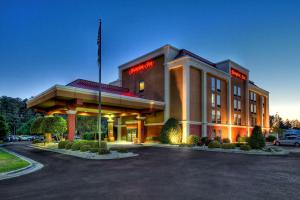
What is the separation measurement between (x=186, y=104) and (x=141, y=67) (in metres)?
12.9

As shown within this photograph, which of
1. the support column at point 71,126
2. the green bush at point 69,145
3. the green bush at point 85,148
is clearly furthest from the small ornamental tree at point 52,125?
the green bush at point 85,148

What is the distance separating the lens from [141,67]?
42625 millimetres

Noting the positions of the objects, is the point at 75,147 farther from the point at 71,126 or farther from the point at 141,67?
the point at 141,67

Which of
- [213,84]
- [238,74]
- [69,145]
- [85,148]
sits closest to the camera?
[85,148]

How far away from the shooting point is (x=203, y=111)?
125 feet

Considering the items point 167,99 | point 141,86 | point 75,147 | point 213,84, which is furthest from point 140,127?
point 75,147

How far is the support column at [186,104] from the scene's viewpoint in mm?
34625

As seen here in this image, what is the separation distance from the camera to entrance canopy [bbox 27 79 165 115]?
81.9 feet

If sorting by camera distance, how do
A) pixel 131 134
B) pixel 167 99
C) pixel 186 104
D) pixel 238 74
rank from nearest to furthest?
1. pixel 186 104
2. pixel 167 99
3. pixel 131 134
4. pixel 238 74

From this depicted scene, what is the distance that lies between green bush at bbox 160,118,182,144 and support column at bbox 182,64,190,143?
3.44 ft

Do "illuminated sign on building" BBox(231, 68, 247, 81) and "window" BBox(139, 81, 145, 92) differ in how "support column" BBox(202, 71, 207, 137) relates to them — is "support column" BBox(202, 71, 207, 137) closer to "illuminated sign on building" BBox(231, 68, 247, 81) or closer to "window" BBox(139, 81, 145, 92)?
"window" BBox(139, 81, 145, 92)

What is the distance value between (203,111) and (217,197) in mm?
31960

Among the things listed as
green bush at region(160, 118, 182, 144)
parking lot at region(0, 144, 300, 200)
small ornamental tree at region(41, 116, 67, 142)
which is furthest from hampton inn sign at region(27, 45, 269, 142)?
parking lot at region(0, 144, 300, 200)

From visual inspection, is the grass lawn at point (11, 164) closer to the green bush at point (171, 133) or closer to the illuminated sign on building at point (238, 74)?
the green bush at point (171, 133)
